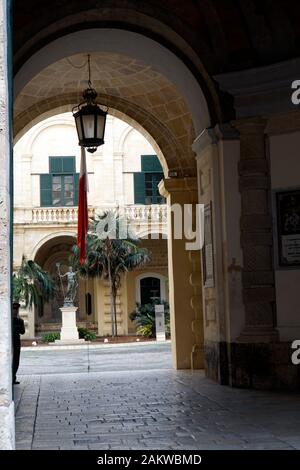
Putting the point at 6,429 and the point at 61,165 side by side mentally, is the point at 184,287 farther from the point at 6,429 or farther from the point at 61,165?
the point at 61,165

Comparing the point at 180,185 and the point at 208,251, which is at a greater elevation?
the point at 180,185

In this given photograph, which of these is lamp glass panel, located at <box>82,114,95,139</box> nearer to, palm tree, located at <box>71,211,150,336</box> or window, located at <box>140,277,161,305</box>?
palm tree, located at <box>71,211,150,336</box>

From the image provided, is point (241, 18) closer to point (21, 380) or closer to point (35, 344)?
point (21, 380)

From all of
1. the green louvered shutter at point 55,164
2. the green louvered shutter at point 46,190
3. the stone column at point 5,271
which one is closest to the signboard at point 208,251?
the stone column at point 5,271

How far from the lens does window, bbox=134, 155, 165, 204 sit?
36625mm

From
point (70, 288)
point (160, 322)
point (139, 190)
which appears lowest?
point (160, 322)

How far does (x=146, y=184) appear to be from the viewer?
120 feet

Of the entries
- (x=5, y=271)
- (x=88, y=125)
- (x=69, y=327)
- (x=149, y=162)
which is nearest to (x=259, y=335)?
(x=88, y=125)

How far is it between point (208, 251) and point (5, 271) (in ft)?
23.6

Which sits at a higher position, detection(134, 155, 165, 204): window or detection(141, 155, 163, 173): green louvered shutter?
detection(141, 155, 163, 173): green louvered shutter

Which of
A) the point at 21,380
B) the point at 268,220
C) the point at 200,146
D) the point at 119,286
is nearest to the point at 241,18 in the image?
the point at 200,146

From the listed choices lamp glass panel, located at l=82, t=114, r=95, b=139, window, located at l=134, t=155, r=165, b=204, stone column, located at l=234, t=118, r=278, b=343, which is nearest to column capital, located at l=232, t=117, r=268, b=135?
stone column, located at l=234, t=118, r=278, b=343

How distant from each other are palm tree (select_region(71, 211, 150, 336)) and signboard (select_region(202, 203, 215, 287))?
20.8 meters
